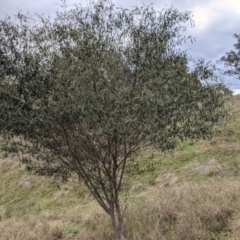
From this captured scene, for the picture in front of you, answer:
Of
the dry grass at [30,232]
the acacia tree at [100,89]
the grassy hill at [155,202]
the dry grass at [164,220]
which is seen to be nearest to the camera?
the acacia tree at [100,89]

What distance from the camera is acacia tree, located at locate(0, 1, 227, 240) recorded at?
21.9ft

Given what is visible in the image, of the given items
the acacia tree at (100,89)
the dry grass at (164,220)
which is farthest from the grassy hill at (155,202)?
the acacia tree at (100,89)

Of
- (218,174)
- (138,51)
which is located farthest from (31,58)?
(218,174)

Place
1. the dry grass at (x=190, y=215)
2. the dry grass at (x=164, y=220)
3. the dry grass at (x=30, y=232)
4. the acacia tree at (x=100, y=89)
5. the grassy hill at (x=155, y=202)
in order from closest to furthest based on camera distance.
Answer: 1. the acacia tree at (x=100, y=89)
2. the dry grass at (x=190, y=215)
3. the dry grass at (x=164, y=220)
4. the grassy hill at (x=155, y=202)
5. the dry grass at (x=30, y=232)

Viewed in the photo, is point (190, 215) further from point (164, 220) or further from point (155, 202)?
point (155, 202)

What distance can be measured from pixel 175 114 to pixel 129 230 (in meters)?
5.21

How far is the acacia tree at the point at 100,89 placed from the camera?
668 centimetres

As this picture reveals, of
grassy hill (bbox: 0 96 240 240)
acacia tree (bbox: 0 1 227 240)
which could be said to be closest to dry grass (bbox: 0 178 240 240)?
grassy hill (bbox: 0 96 240 240)

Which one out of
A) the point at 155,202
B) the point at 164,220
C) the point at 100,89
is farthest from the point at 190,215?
the point at 100,89

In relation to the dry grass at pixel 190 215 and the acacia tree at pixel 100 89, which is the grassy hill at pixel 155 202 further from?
the acacia tree at pixel 100 89

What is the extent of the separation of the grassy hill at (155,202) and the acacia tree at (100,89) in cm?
154

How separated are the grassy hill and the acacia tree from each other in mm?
1542

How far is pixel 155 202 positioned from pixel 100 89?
19.7ft

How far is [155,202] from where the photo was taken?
11.5 meters
